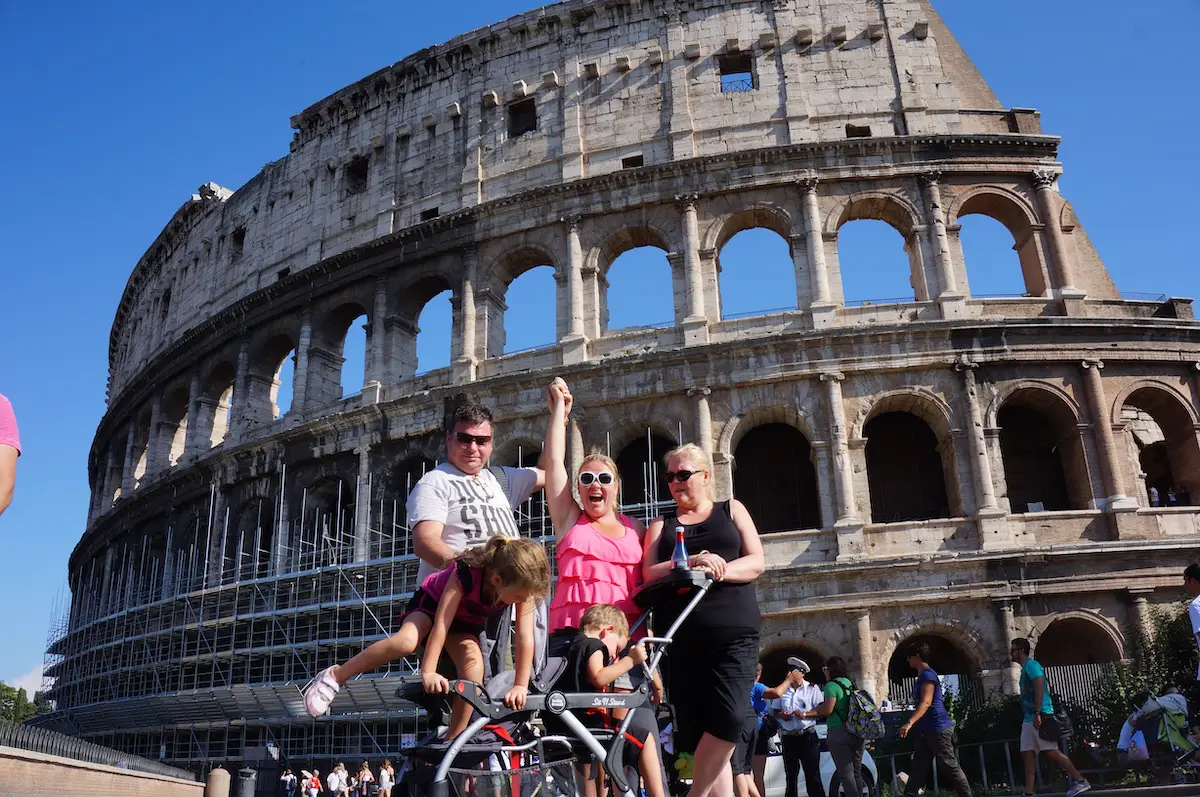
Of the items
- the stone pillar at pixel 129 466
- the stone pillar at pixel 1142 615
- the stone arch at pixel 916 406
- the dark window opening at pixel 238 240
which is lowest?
→ the stone pillar at pixel 1142 615

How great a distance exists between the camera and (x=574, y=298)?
20062 mm

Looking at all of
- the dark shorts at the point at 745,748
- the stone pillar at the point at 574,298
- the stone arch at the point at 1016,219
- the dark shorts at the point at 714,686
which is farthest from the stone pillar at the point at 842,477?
the dark shorts at the point at 714,686

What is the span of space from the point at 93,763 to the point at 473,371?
10648mm

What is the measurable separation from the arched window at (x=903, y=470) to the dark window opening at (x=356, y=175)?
47.3 ft

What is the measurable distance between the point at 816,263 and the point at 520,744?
16447mm

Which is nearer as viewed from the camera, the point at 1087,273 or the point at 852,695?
the point at 852,695

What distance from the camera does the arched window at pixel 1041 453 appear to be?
18047 mm

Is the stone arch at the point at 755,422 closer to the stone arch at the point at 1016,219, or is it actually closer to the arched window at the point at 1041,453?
the arched window at the point at 1041,453

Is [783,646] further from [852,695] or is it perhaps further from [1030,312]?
[852,695]

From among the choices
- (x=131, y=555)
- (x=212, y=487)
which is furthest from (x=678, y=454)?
(x=131, y=555)

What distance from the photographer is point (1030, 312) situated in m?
18.8

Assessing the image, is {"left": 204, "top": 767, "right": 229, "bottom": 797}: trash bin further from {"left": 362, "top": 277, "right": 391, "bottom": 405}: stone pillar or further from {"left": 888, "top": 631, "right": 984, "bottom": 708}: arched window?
{"left": 888, "top": 631, "right": 984, "bottom": 708}: arched window

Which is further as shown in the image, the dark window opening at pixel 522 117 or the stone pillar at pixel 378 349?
the dark window opening at pixel 522 117

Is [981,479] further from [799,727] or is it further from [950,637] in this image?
[799,727]
